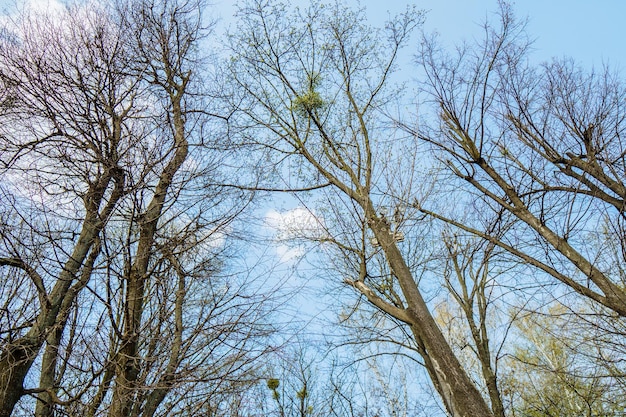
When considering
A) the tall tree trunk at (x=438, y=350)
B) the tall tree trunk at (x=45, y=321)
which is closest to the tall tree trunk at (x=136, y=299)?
the tall tree trunk at (x=45, y=321)

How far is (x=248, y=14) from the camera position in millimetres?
7902

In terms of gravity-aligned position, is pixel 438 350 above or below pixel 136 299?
above

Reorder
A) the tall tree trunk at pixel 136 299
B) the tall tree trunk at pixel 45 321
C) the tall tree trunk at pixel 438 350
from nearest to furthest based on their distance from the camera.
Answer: the tall tree trunk at pixel 136 299 → the tall tree trunk at pixel 45 321 → the tall tree trunk at pixel 438 350

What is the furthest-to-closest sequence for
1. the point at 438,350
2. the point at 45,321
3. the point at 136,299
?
1. the point at 438,350
2. the point at 45,321
3. the point at 136,299

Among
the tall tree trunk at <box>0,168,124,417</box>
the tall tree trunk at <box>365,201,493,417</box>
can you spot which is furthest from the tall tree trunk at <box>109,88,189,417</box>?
the tall tree trunk at <box>365,201,493,417</box>

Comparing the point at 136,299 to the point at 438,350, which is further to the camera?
the point at 438,350

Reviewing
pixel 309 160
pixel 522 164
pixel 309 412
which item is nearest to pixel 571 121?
pixel 522 164

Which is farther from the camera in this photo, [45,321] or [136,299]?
[45,321]

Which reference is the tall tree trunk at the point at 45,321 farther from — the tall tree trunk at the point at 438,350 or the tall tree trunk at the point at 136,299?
the tall tree trunk at the point at 438,350

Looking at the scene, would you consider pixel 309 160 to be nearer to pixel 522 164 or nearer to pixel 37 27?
pixel 522 164

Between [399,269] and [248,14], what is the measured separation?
5271 millimetres

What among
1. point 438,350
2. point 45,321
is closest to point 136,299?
point 45,321

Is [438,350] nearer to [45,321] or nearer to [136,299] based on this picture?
[136,299]

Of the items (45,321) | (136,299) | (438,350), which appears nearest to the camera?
(136,299)
